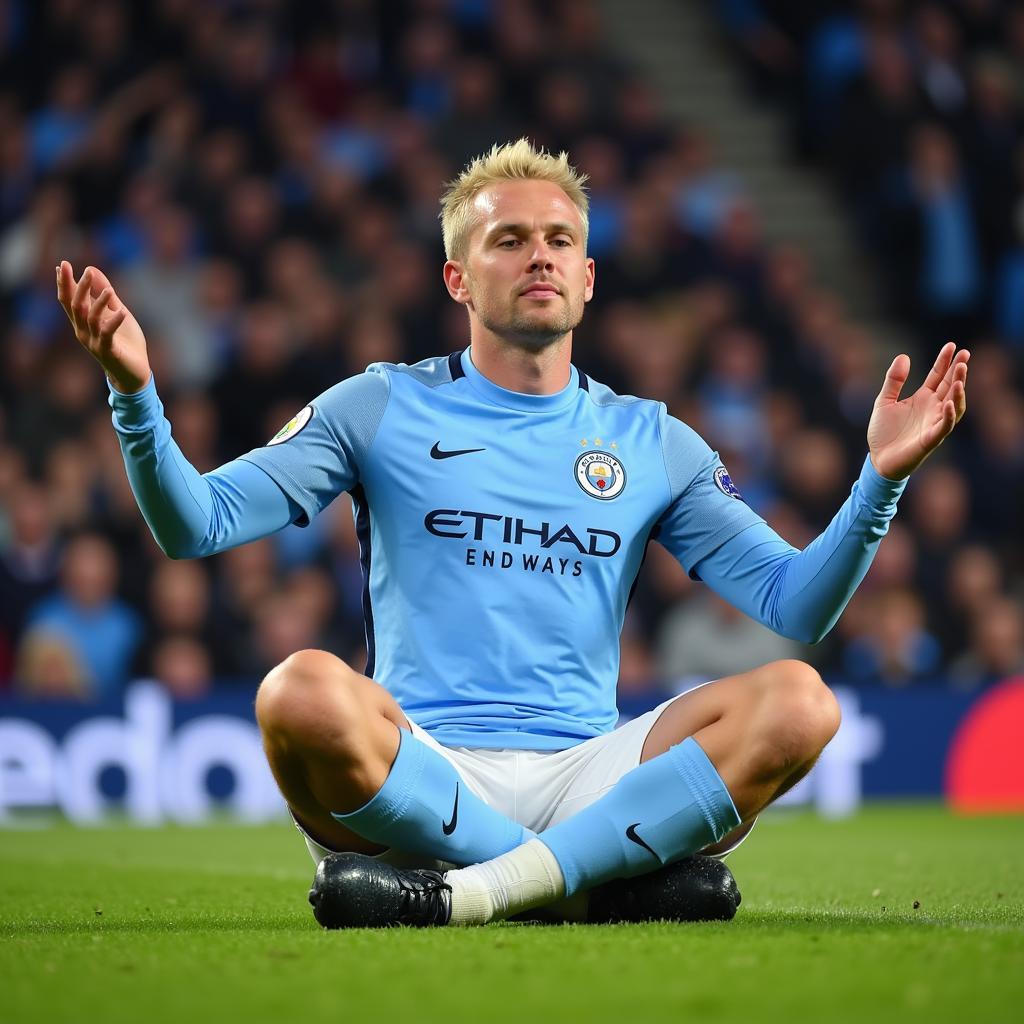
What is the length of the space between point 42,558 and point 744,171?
745cm

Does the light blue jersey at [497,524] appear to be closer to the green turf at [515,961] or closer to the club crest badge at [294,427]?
the club crest badge at [294,427]

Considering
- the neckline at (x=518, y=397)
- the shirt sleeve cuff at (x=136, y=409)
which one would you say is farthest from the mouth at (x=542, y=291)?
the shirt sleeve cuff at (x=136, y=409)

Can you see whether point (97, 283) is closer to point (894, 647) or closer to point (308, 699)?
point (308, 699)

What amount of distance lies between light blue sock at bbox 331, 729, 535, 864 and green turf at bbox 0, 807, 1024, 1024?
0.61 feet

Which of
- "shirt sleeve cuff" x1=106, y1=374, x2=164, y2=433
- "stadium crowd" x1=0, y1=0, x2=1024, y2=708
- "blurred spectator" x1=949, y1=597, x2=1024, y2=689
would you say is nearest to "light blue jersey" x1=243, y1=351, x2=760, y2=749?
"shirt sleeve cuff" x1=106, y1=374, x2=164, y2=433

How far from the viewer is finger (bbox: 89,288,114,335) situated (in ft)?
12.0

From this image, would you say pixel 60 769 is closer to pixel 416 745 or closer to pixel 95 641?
pixel 95 641

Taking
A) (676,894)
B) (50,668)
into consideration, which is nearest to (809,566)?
(676,894)

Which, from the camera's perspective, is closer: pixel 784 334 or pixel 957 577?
pixel 957 577

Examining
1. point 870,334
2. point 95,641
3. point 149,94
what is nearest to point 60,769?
point 95,641

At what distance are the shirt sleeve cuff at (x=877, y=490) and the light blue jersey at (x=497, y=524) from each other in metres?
0.44

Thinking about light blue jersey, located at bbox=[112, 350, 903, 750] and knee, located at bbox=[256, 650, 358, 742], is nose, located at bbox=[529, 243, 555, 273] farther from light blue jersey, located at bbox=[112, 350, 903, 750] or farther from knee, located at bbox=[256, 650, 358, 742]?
knee, located at bbox=[256, 650, 358, 742]

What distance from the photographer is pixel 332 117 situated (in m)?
12.0

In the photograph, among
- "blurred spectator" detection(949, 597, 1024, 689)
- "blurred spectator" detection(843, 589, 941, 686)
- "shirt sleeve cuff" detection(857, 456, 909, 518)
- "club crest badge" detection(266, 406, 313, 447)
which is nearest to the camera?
"shirt sleeve cuff" detection(857, 456, 909, 518)
